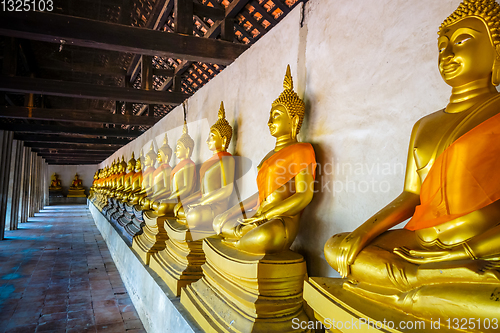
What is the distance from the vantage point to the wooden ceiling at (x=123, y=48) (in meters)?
2.85

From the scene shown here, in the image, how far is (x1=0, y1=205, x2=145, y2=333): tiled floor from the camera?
275cm

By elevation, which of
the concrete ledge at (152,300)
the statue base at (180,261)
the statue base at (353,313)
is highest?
the statue base at (353,313)

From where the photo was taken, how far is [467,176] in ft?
3.04

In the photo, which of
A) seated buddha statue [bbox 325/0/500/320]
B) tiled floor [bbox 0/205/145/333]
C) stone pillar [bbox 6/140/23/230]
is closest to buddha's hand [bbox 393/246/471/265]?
seated buddha statue [bbox 325/0/500/320]

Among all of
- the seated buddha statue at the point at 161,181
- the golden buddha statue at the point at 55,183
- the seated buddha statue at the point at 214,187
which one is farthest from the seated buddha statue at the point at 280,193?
the golden buddha statue at the point at 55,183

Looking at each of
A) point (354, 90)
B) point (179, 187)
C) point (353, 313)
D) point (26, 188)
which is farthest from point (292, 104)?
point (26, 188)

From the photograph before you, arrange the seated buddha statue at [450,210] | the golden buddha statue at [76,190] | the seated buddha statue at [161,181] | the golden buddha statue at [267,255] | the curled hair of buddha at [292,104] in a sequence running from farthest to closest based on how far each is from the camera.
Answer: the golden buddha statue at [76,190] < the seated buddha statue at [161,181] < the curled hair of buddha at [292,104] < the golden buddha statue at [267,255] < the seated buddha statue at [450,210]

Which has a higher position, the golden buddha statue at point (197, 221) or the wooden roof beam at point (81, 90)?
the wooden roof beam at point (81, 90)

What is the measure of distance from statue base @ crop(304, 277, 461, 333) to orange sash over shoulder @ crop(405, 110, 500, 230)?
29cm

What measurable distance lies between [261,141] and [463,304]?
6.45ft

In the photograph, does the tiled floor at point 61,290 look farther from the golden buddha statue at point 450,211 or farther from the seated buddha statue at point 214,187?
the golden buddha statue at point 450,211

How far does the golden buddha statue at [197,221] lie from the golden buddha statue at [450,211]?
1.45 meters

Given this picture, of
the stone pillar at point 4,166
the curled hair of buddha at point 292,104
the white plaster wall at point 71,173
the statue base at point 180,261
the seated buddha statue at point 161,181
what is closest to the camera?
the curled hair of buddha at point 292,104

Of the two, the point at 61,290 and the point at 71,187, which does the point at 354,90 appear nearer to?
the point at 61,290
